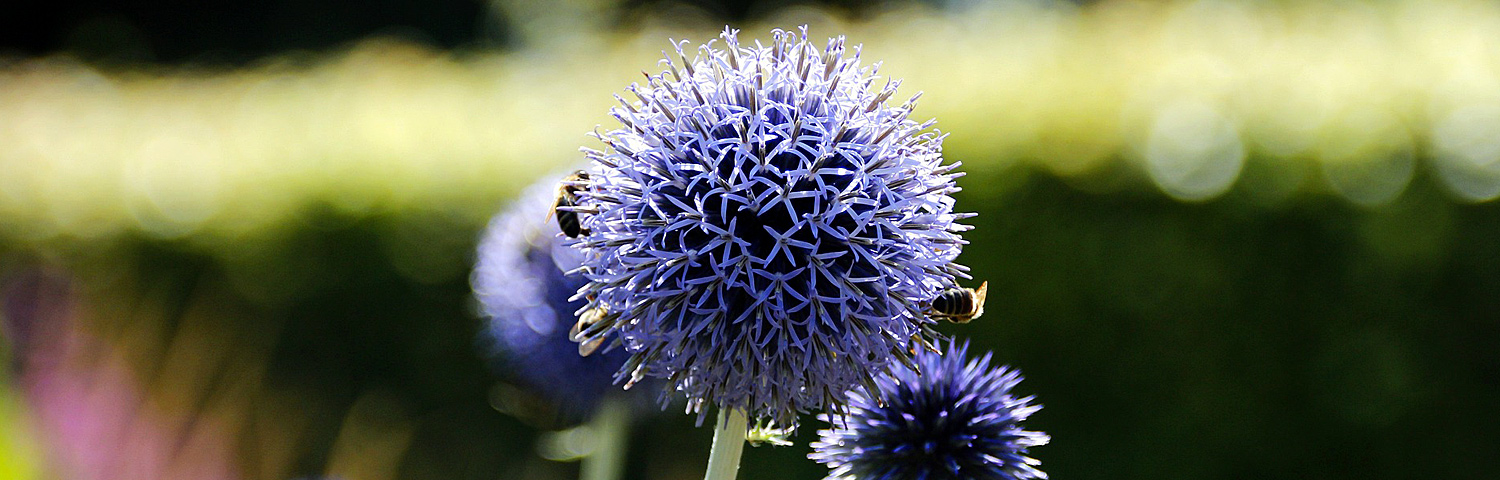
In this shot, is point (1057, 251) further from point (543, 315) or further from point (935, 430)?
point (935, 430)

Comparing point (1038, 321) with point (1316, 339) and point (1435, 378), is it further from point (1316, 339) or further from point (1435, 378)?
point (1435, 378)

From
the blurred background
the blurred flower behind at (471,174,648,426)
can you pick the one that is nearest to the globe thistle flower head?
the blurred flower behind at (471,174,648,426)

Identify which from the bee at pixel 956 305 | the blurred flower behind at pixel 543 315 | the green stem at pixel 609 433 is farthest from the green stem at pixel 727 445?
the blurred flower behind at pixel 543 315

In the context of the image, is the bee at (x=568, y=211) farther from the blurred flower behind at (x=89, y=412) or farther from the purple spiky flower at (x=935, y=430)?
the blurred flower behind at (x=89, y=412)

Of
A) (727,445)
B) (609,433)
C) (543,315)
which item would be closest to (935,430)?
(727,445)

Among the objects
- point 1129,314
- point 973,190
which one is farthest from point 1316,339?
point 973,190
